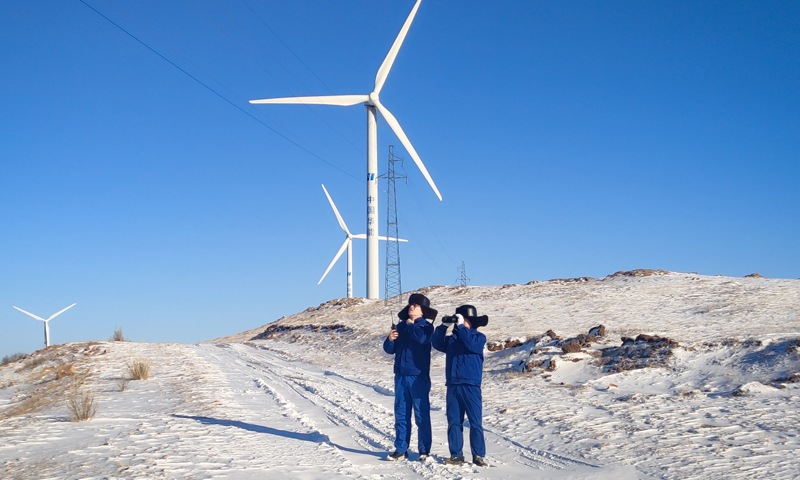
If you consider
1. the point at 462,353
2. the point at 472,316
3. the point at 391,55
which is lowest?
the point at 462,353

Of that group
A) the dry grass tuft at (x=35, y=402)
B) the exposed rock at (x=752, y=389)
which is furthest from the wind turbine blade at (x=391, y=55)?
the exposed rock at (x=752, y=389)

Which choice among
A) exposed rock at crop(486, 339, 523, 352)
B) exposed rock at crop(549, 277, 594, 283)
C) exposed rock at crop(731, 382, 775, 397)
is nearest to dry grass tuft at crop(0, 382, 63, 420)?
exposed rock at crop(486, 339, 523, 352)

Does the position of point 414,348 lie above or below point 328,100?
below

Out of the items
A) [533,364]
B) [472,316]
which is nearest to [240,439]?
[472,316]

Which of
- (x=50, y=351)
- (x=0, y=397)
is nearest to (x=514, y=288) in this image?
(x=50, y=351)

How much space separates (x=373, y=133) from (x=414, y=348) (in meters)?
35.3

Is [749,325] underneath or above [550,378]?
above

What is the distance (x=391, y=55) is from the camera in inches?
1473

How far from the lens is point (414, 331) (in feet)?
22.3

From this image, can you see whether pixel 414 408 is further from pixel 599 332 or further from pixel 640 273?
pixel 640 273

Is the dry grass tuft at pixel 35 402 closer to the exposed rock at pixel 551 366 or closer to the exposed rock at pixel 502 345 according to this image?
the exposed rock at pixel 551 366

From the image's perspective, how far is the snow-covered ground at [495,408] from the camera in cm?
644

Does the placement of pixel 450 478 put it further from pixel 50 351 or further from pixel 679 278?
pixel 679 278

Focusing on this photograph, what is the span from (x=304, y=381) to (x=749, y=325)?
13.7m
